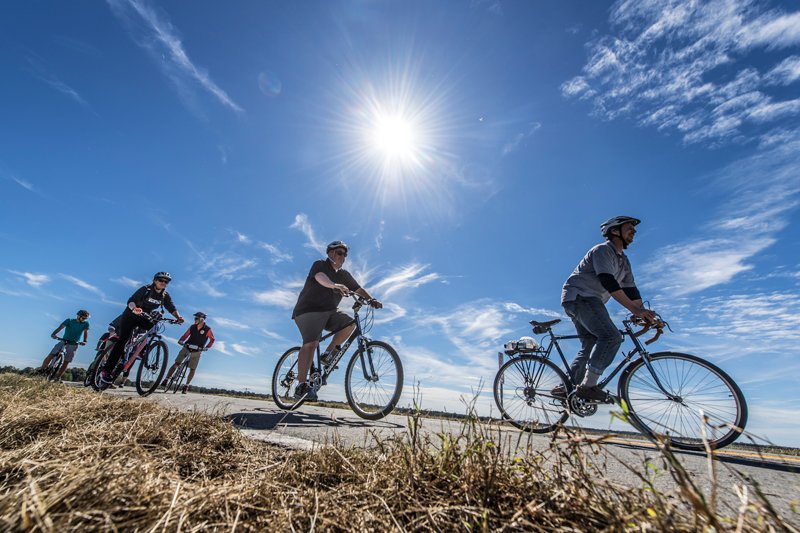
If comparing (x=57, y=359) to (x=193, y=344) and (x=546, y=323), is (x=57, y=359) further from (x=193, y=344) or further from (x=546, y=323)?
(x=546, y=323)

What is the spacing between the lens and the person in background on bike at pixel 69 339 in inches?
481

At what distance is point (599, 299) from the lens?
4.73 metres

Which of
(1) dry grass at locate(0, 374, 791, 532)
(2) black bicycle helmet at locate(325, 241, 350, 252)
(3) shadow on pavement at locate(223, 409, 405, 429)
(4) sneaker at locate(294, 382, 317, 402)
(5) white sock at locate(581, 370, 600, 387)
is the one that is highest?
(2) black bicycle helmet at locate(325, 241, 350, 252)

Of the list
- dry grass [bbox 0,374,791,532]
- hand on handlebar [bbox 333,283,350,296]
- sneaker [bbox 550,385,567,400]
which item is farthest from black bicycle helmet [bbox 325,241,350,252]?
dry grass [bbox 0,374,791,532]

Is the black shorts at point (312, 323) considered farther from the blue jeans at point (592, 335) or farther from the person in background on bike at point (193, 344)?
the person in background on bike at point (193, 344)

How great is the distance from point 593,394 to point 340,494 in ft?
13.5

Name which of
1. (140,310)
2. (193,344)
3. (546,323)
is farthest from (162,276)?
(546,323)

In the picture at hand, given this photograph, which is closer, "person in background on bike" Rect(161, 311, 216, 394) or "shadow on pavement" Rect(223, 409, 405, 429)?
"shadow on pavement" Rect(223, 409, 405, 429)

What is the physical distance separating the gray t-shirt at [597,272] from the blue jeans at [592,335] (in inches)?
4.2

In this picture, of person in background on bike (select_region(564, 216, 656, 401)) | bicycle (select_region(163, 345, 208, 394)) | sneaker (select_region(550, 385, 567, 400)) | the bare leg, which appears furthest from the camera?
bicycle (select_region(163, 345, 208, 394))

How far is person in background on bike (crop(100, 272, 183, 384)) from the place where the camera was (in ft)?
23.1

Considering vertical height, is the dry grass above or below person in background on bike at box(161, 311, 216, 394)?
below

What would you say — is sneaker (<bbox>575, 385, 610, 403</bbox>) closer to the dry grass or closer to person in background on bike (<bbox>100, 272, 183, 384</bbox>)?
the dry grass

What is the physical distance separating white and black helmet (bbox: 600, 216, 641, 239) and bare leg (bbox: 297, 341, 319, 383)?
438cm
